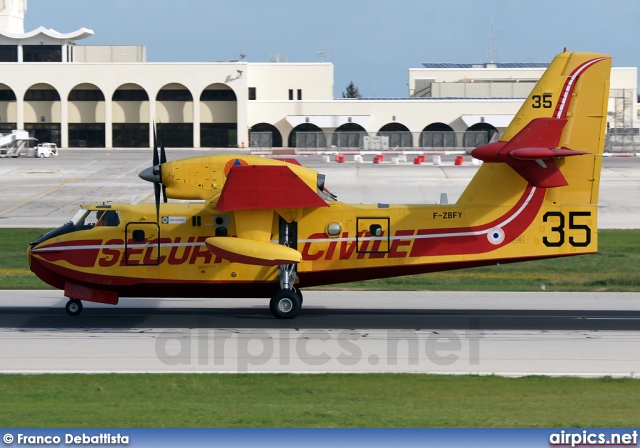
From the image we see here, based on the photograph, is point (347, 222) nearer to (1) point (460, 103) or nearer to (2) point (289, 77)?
(1) point (460, 103)

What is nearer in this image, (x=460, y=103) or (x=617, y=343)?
(x=617, y=343)

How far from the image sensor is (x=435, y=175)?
66.8 m

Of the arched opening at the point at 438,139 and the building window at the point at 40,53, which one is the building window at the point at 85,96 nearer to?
the building window at the point at 40,53

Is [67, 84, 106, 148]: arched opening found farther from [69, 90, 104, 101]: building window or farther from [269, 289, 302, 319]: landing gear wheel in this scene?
[269, 289, 302, 319]: landing gear wheel

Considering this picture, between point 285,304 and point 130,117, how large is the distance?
8178cm

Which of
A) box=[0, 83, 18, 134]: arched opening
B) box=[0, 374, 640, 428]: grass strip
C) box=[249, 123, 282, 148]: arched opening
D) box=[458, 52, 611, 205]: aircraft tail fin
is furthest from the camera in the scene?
box=[0, 83, 18, 134]: arched opening

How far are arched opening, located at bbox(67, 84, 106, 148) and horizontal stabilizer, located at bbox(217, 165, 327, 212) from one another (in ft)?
271

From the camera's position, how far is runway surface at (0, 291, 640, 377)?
1939 centimetres

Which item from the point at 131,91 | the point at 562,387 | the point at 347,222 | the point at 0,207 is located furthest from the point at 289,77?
the point at 562,387

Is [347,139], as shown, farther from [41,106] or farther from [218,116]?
[41,106]

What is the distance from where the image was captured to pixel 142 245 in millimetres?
24031

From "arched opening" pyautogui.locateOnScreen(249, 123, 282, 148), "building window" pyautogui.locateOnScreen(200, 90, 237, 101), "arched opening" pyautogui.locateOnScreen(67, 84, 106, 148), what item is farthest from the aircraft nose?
"arched opening" pyautogui.locateOnScreen(67, 84, 106, 148)

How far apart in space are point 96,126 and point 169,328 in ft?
275

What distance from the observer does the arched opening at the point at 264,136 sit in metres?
98.1
